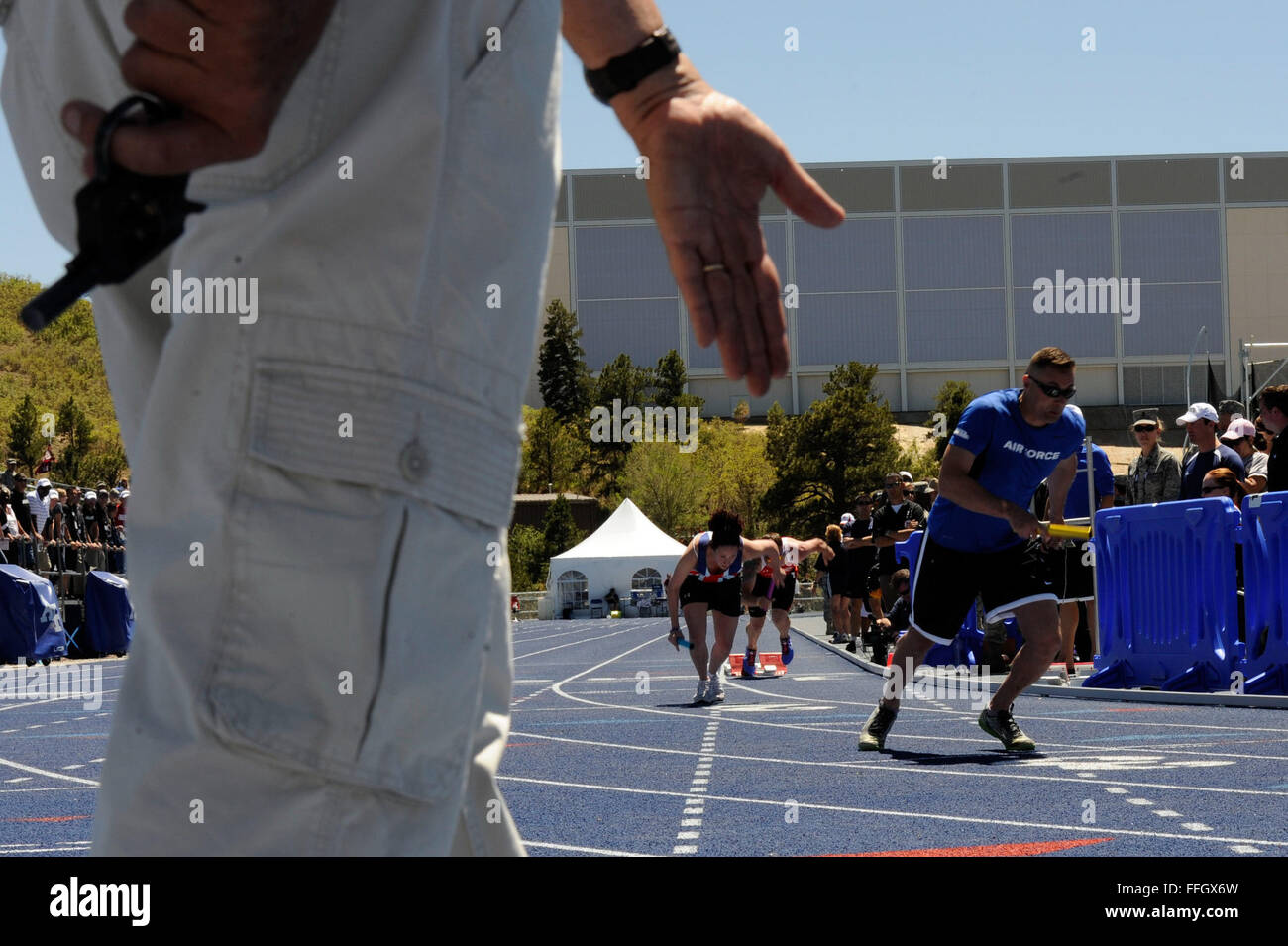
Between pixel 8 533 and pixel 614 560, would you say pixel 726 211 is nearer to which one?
pixel 8 533

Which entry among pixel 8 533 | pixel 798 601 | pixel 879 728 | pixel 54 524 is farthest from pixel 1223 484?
pixel 798 601

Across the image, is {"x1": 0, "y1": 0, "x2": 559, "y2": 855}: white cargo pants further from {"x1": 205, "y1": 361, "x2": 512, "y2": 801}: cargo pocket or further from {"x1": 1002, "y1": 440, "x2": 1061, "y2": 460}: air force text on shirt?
{"x1": 1002, "y1": 440, "x2": 1061, "y2": 460}: air force text on shirt

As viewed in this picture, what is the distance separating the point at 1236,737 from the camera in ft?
24.2

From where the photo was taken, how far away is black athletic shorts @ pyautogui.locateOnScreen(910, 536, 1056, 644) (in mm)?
7148

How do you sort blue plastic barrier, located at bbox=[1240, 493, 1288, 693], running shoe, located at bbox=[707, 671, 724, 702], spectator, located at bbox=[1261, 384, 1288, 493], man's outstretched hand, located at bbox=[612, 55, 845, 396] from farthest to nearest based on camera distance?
running shoe, located at bbox=[707, 671, 724, 702], spectator, located at bbox=[1261, 384, 1288, 493], blue plastic barrier, located at bbox=[1240, 493, 1288, 693], man's outstretched hand, located at bbox=[612, 55, 845, 396]

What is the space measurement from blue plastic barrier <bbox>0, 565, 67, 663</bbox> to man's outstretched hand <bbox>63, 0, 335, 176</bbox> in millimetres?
17574

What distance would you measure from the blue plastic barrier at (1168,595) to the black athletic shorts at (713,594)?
2849 millimetres

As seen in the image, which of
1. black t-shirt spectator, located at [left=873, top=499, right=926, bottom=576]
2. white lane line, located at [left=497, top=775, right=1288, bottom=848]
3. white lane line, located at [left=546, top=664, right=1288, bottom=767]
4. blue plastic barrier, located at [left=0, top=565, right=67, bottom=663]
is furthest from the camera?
blue plastic barrier, located at [left=0, top=565, right=67, bottom=663]

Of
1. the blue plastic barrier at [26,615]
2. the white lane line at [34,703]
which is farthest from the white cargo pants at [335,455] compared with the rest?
the blue plastic barrier at [26,615]

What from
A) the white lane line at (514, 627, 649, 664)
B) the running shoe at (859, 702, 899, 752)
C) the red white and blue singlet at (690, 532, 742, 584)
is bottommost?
the white lane line at (514, 627, 649, 664)

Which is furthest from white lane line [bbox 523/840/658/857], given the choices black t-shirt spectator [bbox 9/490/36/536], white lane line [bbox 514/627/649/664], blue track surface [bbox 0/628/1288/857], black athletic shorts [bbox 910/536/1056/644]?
black t-shirt spectator [bbox 9/490/36/536]

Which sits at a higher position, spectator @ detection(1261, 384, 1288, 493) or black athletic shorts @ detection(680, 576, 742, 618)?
spectator @ detection(1261, 384, 1288, 493)

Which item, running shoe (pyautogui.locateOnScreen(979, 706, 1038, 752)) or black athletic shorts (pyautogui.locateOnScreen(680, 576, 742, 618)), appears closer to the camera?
running shoe (pyautogui.locateOnScreen(979, 706, 1038, 752))
